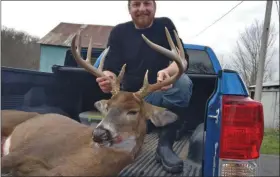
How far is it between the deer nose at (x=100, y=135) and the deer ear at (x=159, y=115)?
0.55 metres

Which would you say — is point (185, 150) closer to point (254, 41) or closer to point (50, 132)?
point (50, 132)

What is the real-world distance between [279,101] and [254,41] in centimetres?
465

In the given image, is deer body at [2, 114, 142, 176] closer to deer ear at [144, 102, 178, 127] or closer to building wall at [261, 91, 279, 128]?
deer ear at [144, 102, 178, 127]

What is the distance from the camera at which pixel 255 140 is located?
7.89 ft

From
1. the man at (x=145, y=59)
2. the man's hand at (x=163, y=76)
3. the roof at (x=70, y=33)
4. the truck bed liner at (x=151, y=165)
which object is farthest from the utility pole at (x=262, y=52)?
the man's hand at (x=163, y=76)

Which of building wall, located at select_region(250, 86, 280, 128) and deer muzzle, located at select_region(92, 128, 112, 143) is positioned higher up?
deer muzzle, located at select_region(92, 128, 112, 143)

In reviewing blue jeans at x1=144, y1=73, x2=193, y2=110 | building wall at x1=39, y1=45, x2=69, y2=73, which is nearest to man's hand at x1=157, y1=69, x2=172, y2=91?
blue jeans at x1=144, y1=73, x2=193, y2=110

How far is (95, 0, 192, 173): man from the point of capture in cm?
345

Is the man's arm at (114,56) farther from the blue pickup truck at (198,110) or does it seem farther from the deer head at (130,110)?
the deer head at (130,110)

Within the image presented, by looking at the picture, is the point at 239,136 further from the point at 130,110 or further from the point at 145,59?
the point at 145,59

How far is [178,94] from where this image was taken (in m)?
3.42

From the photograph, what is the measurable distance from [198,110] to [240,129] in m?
1.54

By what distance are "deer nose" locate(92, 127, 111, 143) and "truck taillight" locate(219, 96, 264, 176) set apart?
89 centimetres

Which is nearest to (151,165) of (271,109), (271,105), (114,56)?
(114,56)
